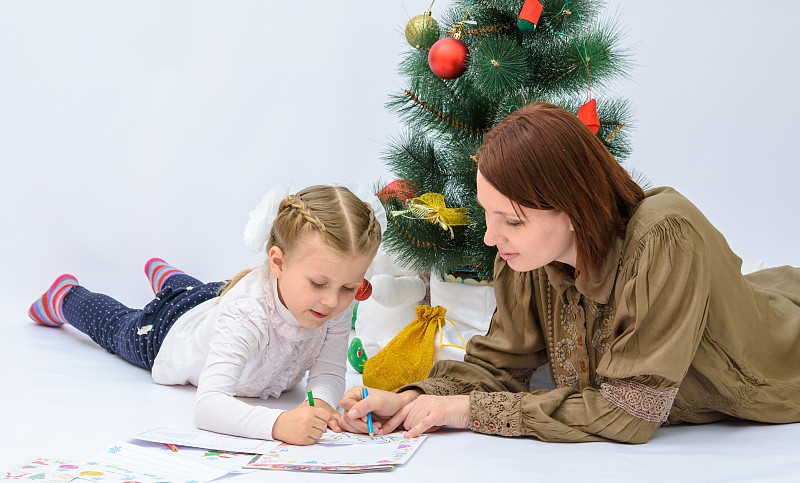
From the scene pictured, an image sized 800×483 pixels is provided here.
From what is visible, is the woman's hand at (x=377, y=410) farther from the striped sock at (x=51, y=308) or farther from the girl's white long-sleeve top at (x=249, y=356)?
the striped sock at (x=51, y=308)

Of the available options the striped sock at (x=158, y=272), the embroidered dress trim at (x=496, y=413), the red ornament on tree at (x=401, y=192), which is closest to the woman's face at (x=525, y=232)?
the embroidered dress trim at (x=496, y=413)

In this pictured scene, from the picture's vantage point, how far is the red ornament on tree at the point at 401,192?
2.31 meters

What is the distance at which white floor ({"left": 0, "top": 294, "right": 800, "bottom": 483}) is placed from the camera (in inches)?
53.9

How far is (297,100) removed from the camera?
347 cm

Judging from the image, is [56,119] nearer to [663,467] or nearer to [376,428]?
[376,428]

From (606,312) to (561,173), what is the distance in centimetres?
32

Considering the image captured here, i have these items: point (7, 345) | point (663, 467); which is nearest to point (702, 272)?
point (663, 467)

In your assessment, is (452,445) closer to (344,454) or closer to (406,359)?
(344,454)

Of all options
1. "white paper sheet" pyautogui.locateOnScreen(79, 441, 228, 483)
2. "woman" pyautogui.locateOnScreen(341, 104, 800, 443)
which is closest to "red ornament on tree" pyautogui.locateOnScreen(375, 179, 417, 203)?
"woman" pyautogui.locateOnScreen(341, 104, 800, 443)

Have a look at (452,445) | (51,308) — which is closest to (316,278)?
(452,445)

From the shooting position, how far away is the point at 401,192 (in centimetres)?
234

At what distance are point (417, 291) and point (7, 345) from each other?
1235 millimetres

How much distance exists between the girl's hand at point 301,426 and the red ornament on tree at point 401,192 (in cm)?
91

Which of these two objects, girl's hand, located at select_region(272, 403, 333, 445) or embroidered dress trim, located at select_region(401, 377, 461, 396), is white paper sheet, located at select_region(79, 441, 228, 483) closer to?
girl's hand, located at select_region(272, 403, 333, 445)
